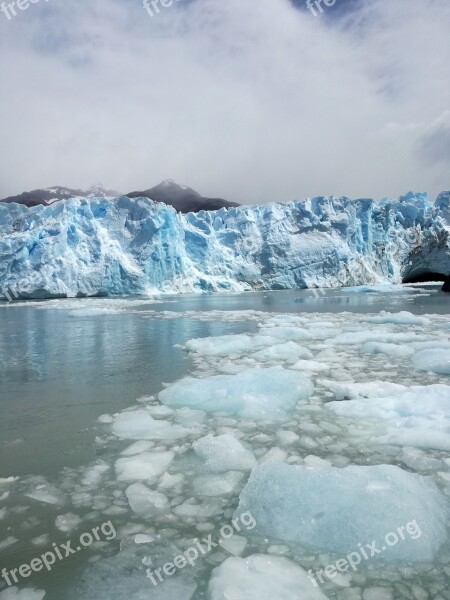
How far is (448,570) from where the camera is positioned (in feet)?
5.70

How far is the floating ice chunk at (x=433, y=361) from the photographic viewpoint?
208 inches

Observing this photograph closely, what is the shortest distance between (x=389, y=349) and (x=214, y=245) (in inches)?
1485

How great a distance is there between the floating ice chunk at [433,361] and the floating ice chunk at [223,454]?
3578 mm

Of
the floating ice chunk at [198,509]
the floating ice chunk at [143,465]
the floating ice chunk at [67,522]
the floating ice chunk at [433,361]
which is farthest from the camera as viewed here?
the floating ice chunk at [433,361]

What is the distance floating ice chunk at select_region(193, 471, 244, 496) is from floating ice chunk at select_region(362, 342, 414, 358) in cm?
468

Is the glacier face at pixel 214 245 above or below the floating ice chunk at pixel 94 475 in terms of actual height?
above

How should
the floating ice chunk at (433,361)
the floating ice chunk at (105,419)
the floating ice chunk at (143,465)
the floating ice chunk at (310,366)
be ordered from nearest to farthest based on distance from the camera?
the floating ice chunk at (143,465) < the floating ice chunk at (105,419) < the floating ice chunk at (433,361) < the floating ice chunk at (310,366)

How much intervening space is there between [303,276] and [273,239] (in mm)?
5572

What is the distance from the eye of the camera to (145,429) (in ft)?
11.0

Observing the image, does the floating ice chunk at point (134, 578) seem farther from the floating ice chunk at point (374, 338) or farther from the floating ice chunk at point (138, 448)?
the floating ice chunk at point (374, 338)

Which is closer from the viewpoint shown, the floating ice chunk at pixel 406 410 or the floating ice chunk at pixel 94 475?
the floating ice chunk at pixel 94 475

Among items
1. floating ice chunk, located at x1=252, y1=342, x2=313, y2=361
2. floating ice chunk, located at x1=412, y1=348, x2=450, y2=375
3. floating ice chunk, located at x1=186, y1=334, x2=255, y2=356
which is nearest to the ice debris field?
floating ice chunk, located at x1=412, y1=348, x2=450, y2=375

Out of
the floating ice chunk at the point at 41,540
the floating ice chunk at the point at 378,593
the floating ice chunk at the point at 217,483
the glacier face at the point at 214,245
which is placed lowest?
the floating ice chunk at the point at 378,593

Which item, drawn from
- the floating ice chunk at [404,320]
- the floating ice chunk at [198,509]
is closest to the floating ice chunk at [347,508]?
the floating ice chunk at [198,509]
